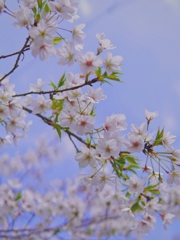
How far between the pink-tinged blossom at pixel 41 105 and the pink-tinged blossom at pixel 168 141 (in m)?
0.67

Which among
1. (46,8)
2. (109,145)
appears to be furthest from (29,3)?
(109,145)

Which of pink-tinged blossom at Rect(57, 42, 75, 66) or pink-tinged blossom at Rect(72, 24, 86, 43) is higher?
pink-tinged blossom at Rect(72, 24, 86, 43)

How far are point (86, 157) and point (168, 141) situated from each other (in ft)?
1.48

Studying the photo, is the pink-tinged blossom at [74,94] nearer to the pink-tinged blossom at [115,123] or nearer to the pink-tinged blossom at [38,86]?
the pink-tinged blossom at [115,123]

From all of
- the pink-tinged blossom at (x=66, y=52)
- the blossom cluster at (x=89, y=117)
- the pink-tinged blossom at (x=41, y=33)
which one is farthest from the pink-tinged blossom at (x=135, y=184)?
the pink-tinged blossom at (x=41, y=33)

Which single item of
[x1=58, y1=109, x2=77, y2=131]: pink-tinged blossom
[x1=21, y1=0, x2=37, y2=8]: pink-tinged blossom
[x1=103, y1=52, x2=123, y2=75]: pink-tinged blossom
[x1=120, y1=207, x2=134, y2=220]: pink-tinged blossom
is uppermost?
[x1=21, y1=0, x2=37, y2=8]: pink-tinged blossom

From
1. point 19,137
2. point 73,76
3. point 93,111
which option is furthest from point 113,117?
point 19,137

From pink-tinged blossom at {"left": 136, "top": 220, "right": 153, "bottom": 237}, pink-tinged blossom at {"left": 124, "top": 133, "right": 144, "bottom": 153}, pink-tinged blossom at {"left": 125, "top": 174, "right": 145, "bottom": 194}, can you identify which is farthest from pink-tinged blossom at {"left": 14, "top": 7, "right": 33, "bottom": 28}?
pink-tinged blossom at {"left": 136, "top": 220, "right": 153, "bottom": 237}

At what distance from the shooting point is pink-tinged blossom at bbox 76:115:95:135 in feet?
5.74

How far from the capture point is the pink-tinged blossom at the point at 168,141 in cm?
180

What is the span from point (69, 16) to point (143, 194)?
1160 mm

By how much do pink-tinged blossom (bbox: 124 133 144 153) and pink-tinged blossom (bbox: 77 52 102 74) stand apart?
15.8 inches

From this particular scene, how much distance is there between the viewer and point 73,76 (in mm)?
1854

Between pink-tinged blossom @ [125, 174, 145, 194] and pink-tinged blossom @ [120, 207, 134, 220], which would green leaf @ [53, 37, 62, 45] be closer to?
pink-tinged blossom @ [125, 174, 145, 194]
